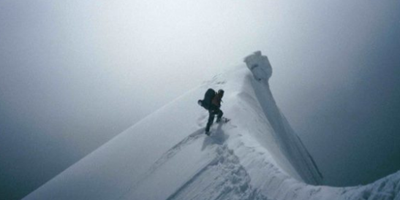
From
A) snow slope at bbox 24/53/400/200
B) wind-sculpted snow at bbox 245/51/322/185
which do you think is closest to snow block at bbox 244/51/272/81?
wind-sculpted snow at bbox 245/51/322/185

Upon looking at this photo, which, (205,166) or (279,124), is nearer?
(205,166)

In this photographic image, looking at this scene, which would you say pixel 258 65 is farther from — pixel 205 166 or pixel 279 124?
pixel 205 166

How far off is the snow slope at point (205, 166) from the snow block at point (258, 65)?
4.29m

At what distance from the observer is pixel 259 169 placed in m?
7.98

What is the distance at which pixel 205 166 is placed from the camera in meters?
9.36

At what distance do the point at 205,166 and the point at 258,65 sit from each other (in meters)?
17.5

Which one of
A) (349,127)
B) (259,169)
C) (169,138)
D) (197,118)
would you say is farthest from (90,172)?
(349,127)

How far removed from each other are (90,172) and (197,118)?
704 cm

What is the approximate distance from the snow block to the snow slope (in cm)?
429

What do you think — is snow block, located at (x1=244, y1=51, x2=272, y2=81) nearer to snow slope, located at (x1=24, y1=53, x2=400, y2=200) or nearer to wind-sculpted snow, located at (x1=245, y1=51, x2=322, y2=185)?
wind-sculpted snow, located at (x1=245, y1=51, x2=322, y2=185)

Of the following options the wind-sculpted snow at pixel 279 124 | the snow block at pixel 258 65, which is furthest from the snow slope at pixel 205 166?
the snow block at pixel 258 65

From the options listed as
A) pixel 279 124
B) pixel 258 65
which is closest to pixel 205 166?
pixel 279 124

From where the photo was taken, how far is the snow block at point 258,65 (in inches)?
969

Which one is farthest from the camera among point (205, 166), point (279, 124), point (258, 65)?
point (258, 65)
